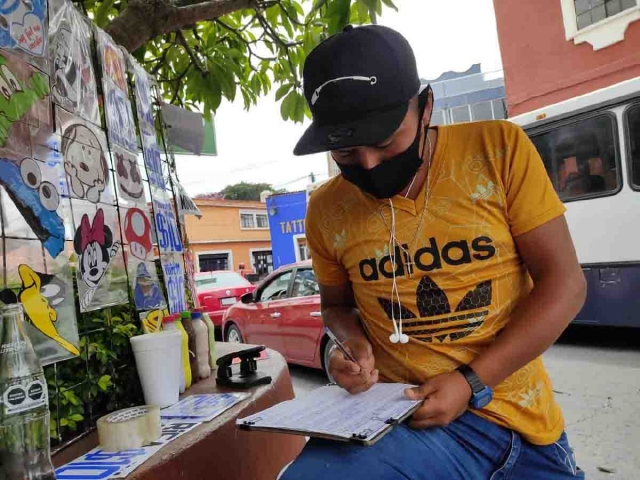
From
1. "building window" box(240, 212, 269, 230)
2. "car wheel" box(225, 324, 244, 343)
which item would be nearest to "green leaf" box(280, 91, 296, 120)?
"car wheel" box(225, 324, 244, 343)

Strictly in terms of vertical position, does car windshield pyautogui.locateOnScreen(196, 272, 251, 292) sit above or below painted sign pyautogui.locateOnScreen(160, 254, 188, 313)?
below

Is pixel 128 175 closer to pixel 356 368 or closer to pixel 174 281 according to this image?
pixel 174 281

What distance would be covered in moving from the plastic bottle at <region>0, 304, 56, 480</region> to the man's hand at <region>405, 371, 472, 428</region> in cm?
84

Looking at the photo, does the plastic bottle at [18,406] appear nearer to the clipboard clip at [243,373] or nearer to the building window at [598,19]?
the clipboard clip at [243,373]

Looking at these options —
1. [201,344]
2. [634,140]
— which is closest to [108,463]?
[201,344]

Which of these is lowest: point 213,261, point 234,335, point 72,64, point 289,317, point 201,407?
point 234,335

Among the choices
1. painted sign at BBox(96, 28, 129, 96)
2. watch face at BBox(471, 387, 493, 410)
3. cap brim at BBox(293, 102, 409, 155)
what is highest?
Result: painted sign at BBox(96, 28, 129, 96)

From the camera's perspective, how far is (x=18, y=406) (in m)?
1.07

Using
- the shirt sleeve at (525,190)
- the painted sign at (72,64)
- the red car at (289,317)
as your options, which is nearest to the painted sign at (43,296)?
the painted sign at (72,64)

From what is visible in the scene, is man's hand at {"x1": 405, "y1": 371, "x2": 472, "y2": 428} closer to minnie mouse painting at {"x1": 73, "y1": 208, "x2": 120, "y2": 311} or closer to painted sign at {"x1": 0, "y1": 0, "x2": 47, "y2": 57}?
minnie mouse painting at {"x1": 73, "y1": 208, "x2": 120, "y2": 311}

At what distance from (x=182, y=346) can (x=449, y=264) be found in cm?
125

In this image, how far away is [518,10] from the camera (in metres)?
11.2

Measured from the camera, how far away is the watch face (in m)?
1.13

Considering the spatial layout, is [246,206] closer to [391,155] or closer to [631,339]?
[631,339]
